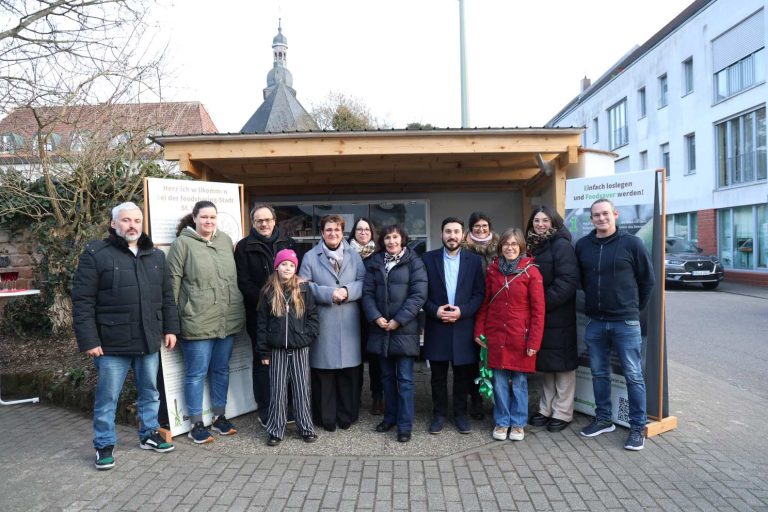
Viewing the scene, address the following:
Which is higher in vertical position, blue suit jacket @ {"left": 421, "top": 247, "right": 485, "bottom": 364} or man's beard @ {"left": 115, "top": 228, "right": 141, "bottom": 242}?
man's beard @ {"left": 115, "top": 228, "right": 141, "bottom": 242}

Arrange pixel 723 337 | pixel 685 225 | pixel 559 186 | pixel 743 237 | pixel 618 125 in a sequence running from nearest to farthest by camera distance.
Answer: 1. pixel 559 186
2. pixel 723 337
3. pixel 743 237
4. pixel 685 225
5. pixel 618 125

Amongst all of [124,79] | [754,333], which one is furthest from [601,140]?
[124,79]

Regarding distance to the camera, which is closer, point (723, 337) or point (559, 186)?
point (559, 186)

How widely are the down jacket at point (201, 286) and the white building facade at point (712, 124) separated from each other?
61.0 ft

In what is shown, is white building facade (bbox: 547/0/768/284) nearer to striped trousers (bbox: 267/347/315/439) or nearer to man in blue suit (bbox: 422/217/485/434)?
man in blue suit (bbox: 422/217/485/434)

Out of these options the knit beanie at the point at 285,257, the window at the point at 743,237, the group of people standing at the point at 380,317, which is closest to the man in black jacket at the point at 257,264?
the group of people standing at the point at 380,317

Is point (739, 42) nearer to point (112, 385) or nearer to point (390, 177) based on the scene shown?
point (390, 177)

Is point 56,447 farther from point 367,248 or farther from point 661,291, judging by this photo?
point 661,291

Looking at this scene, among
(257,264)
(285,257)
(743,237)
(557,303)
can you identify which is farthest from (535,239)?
(743,237)

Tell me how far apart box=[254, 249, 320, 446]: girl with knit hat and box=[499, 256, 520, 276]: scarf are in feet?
5.13

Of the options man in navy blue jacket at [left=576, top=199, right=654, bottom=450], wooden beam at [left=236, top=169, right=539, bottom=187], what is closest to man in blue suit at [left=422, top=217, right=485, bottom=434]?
man in navy blue jacket at [left=576, top=199, right=654, bottom=450]

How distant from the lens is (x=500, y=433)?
4.41 metres

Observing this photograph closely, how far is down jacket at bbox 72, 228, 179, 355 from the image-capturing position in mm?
3768

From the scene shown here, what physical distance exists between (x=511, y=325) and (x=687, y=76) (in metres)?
22.8
